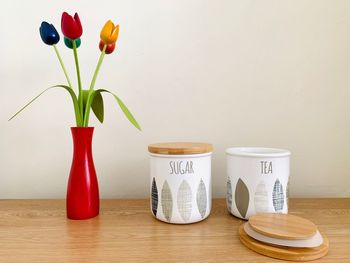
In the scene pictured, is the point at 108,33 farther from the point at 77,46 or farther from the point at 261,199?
the point at 261,199

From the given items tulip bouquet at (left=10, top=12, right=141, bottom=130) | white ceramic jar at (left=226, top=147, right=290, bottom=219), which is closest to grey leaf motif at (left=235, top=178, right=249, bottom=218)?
white ceramic jar at (left=226, top=147, right=290, bottom=219)

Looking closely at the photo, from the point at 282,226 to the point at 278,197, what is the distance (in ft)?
0.35

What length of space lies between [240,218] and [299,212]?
6.5 inches

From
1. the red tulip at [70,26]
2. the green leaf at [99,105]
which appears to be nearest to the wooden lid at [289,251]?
the green leaf at [99,105]

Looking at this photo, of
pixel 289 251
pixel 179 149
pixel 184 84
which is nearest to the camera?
pixel 289 251

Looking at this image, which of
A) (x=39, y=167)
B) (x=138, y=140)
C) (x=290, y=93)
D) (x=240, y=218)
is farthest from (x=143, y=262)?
(x=290, y=93)

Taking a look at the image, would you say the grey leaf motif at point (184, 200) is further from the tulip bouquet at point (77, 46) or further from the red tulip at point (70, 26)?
the red tulip at point (70, 26)

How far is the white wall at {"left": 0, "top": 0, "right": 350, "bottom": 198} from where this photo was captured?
2.58 ft

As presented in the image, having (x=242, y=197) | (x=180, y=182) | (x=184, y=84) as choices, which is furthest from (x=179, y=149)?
(x=184, y=84)

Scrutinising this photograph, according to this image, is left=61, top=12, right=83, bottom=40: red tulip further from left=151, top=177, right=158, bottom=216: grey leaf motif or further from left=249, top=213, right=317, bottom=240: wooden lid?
left=249, top=213, right=317, bottom=240: wooden lid

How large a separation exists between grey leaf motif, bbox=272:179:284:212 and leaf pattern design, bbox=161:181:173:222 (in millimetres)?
225

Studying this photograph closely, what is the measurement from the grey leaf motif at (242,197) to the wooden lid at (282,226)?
5cm

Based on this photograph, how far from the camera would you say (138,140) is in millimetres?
806

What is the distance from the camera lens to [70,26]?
1.85ft
